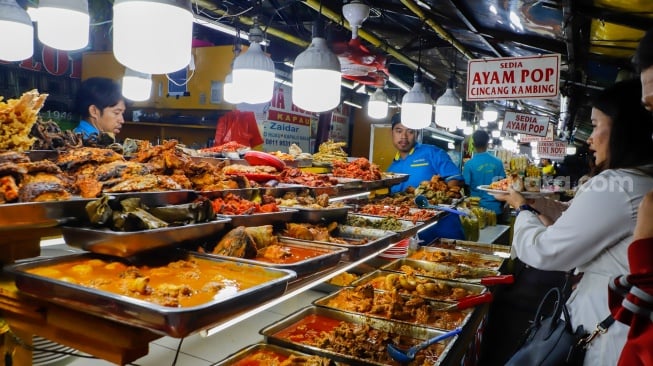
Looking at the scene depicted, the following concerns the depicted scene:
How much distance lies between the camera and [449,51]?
834 cm

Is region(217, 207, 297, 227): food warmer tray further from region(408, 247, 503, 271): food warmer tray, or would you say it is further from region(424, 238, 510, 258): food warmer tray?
region(424, 238, 510, 258): food warmer tray

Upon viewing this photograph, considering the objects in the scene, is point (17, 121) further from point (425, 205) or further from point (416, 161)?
point (416, 161)

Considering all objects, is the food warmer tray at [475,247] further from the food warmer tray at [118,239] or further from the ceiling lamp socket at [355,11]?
the food warmer tray at [118,239]

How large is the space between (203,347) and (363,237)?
4.37 ft

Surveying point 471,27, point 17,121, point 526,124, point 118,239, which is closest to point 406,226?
point 118,239

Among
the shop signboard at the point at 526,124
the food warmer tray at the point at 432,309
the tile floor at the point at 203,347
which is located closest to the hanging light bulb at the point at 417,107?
the food warmer tray at the point at 432,309

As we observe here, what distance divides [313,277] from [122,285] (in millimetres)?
876

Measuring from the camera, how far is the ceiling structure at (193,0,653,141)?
441 centimetres

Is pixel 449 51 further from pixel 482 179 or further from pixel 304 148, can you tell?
pixel 304 148

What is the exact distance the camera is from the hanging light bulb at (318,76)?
320 centimetres

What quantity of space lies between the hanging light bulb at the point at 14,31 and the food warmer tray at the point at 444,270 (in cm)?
386

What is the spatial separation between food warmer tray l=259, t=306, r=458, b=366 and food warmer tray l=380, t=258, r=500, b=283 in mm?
1194

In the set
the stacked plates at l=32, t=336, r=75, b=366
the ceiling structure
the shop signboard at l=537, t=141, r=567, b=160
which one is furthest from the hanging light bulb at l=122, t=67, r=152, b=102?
the shop signboard at l=537, t=141, r=567, b=160

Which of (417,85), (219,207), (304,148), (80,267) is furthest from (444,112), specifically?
(304,148)
